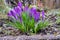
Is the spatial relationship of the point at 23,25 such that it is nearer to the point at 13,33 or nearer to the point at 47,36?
the point at 13,33

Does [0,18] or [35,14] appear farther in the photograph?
[0,18]

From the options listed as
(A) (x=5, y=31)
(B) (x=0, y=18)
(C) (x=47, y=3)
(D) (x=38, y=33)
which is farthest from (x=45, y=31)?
(C) (x=47, y=3)

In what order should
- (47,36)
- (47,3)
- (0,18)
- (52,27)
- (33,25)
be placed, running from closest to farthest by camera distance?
(47,36), (33,25), (52,27), (0,18), (47,3)

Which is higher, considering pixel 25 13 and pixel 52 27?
pixel 25 13

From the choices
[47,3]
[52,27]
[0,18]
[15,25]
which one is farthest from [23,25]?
[47,3]

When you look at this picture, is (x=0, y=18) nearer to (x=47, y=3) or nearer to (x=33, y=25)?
(x=33, y=25)

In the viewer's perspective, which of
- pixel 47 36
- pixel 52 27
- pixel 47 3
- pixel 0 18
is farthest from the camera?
pixel 47 3
